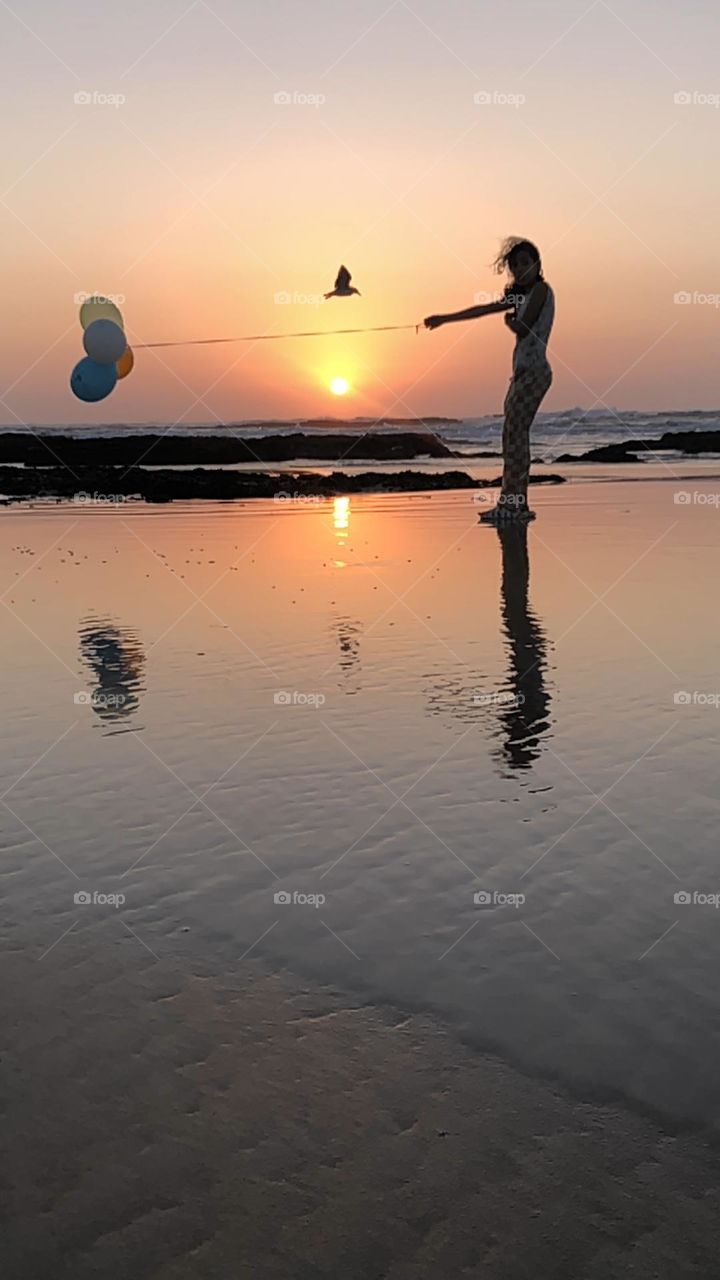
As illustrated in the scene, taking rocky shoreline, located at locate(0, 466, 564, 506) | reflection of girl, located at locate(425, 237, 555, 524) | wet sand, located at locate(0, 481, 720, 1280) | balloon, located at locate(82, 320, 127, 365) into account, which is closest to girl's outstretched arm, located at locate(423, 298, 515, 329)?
reflection of girl, located at locate(425, 237, 555, 524)

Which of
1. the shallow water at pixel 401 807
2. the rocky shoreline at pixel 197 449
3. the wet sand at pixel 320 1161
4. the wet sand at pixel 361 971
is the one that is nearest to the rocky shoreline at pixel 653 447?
the rocky shoreline at pixel 197 449

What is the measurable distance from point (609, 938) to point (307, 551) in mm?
14241

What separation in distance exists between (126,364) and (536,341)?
7409 mm

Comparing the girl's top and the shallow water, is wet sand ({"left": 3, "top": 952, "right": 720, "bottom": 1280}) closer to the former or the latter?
the shallow water

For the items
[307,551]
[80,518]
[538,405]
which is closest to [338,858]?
[307,551]

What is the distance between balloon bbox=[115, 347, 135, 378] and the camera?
68.8 feet

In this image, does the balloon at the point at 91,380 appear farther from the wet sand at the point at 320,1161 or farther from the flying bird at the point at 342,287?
the wet sand at the point at 320,1161

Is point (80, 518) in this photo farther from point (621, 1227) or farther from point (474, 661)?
point (621, 1227)

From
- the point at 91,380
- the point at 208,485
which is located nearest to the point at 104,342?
the point at 91,380

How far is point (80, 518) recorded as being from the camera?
25.2 meters

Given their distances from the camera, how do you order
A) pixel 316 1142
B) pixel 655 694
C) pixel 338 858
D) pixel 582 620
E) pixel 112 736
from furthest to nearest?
1. pixel 582 620
2. pixel 655 694
3. pixel 112 736
4. pixel 338 858
5. pixel 316 1142

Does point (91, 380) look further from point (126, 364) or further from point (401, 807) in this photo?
point (401, 807)

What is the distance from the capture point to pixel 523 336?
1923cm

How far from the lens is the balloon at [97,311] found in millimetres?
20719
